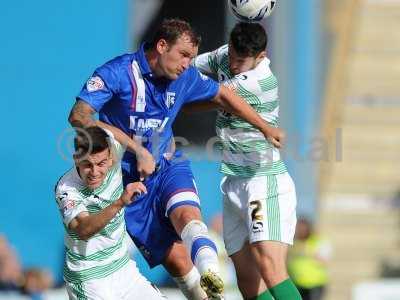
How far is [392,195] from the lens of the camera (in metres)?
17.6

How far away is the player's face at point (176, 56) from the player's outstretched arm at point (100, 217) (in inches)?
48.0

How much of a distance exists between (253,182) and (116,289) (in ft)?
5.36

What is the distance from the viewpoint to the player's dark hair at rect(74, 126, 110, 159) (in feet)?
24.9

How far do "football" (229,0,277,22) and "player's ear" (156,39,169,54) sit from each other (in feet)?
3.15

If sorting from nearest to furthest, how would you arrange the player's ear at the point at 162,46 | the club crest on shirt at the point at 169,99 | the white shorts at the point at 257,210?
1. the player's ear at the point at 162,46
2. the club crest on shirt at the point at 169,99
3. the white shorts at the point at 257,210

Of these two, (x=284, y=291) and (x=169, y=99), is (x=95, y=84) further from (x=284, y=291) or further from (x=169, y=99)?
(x=284, y=291)

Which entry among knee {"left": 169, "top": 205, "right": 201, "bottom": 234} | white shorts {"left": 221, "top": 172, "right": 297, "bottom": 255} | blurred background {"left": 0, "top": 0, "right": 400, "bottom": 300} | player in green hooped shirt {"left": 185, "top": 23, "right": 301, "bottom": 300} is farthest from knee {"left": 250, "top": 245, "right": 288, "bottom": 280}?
blurred background {"left": 0, "top": 0, "right": 400, "bottom": 300}

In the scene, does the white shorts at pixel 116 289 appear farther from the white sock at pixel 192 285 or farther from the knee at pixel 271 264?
the knee at pixel 271 264

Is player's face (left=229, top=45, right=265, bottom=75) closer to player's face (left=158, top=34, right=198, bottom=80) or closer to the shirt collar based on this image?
player's face (left=158, top=34, right=198, bottom=80)

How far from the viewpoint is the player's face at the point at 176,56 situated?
823 cm

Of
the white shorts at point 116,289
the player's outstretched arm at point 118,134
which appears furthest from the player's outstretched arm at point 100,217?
the player's outstretched arm at point 118,134

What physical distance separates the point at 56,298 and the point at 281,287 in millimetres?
4565

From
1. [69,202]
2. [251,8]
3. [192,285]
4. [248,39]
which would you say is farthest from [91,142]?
[251,8]

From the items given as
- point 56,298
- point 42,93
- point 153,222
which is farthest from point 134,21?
point 153,222
